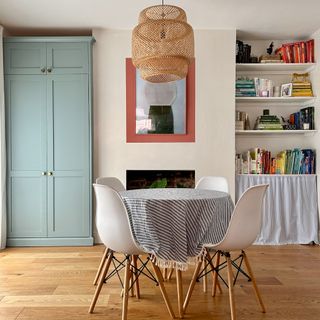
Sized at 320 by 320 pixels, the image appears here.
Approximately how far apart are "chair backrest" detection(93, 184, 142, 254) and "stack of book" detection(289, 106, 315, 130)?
3098mm

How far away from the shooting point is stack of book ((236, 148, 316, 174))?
446 centimetres

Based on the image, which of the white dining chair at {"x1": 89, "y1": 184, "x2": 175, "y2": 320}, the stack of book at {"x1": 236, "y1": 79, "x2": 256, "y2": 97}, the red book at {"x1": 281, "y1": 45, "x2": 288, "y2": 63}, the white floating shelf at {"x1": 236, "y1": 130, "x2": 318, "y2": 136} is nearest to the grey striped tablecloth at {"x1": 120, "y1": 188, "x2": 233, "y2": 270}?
the white dining chair at {"x1": 89, "y1": 184, "x2": 175, "y2": 320}

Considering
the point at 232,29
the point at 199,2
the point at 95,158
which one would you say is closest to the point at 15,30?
the point at 95,158

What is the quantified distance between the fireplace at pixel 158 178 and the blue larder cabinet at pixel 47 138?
1.87 feet

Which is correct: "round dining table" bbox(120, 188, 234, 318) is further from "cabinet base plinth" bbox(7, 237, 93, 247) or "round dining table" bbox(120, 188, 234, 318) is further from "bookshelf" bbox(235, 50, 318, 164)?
"bookshelf" bbox(235, 50, 318, 164)

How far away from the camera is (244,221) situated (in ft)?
7.51

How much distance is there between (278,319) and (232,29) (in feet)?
10.9

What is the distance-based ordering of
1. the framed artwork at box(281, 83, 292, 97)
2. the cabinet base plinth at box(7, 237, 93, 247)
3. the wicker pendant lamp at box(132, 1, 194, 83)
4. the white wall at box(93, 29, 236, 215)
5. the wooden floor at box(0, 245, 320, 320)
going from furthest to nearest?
the framed artwork at box(281, 83, 292, 97) < the white wall at box(93, 29, 236, 215) < the cabinet base plinth at box(7, 237, 93, 247) < the wicker pendant lamp at box(132, 1, 194, 83) < the wooden floor at box(0, 245, 320, 320)

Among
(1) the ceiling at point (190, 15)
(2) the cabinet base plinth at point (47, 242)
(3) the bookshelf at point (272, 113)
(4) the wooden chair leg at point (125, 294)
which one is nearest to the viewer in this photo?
(4) the wooden chair leg at point (125, 294)

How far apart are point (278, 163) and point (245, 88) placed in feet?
3.40

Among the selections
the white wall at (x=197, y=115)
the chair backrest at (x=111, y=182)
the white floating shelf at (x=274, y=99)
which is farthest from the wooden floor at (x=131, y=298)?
the white floating shelf at (x=274, y=99)

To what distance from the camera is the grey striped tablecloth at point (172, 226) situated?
2295mm

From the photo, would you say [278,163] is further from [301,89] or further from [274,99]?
[301,89]

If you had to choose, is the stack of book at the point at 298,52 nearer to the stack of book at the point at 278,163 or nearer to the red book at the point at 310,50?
the red book at the point at 310,50
